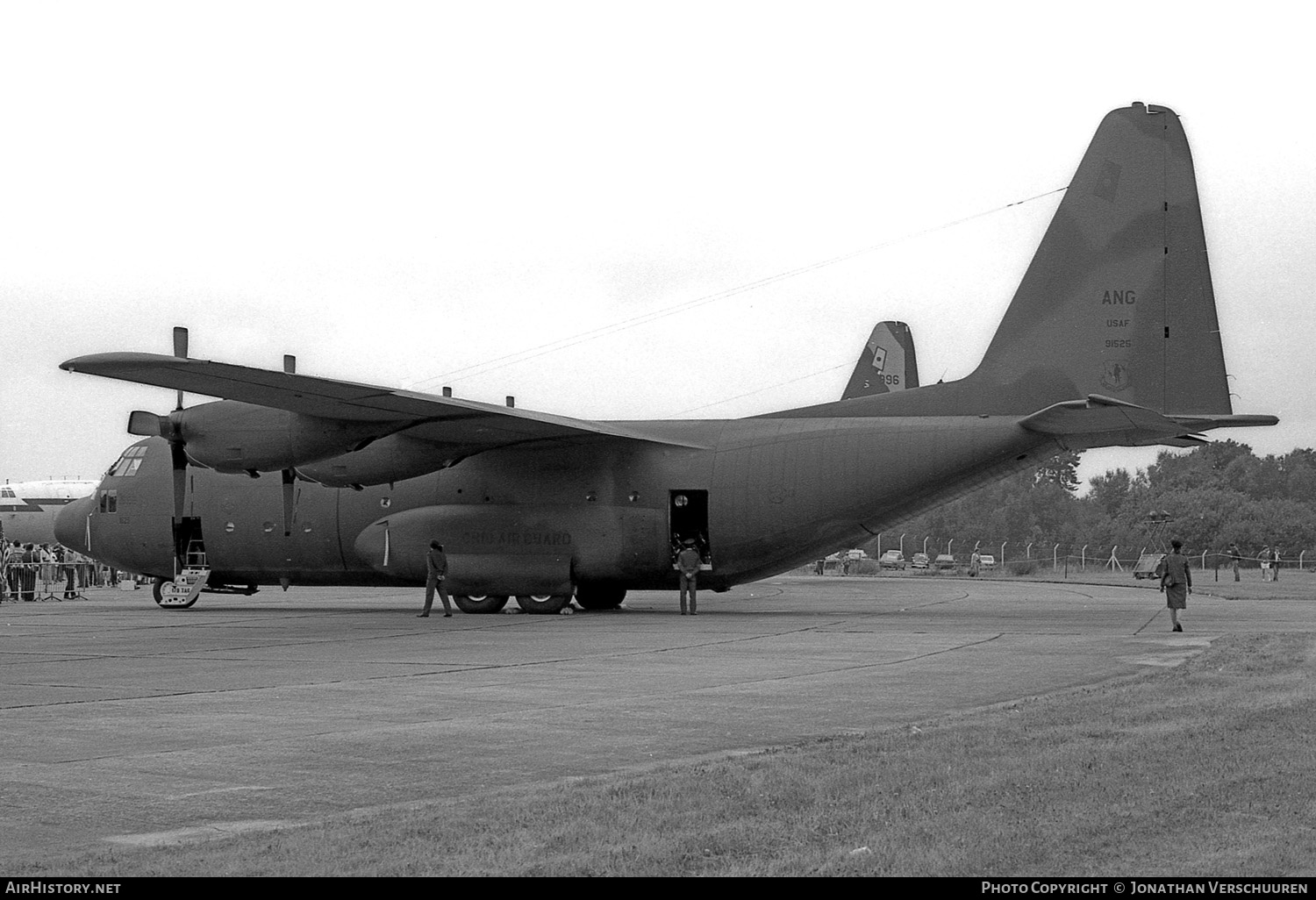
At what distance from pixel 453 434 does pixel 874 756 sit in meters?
15.8

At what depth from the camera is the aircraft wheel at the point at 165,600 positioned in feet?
89.5

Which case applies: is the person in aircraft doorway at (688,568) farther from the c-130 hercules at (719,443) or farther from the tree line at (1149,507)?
the tree line at (1149,507)

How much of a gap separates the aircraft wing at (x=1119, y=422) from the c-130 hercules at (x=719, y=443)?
39 mm

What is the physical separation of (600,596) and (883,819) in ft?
64.0

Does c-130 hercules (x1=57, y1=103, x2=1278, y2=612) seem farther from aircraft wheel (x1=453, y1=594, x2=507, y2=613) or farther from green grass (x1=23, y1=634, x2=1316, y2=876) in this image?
green grass (x1=23, y1=634, x2=1316, y2=876)

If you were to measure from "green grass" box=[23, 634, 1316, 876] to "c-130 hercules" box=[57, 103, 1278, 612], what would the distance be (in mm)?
13308

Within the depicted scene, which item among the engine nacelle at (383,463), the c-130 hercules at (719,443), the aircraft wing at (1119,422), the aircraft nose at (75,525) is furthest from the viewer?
the aircraft nose at (75,525)

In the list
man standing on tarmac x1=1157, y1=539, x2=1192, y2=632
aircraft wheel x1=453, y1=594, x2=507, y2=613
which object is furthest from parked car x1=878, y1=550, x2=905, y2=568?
man standing on tarmac x1=1157, y1=539, x2=1192, y2=632

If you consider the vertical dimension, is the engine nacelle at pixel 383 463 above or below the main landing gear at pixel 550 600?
above

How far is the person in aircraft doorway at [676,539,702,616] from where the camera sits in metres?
23.6

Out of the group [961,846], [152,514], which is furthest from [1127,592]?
[961,846]

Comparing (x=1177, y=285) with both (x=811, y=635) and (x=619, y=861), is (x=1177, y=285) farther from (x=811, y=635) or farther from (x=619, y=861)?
(x=619, y=861)

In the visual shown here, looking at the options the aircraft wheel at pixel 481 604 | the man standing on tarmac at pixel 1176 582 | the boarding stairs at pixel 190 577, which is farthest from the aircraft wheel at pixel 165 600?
the man standing on tarmac at pixel 1176 582

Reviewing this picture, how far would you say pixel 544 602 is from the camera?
24.7 m
